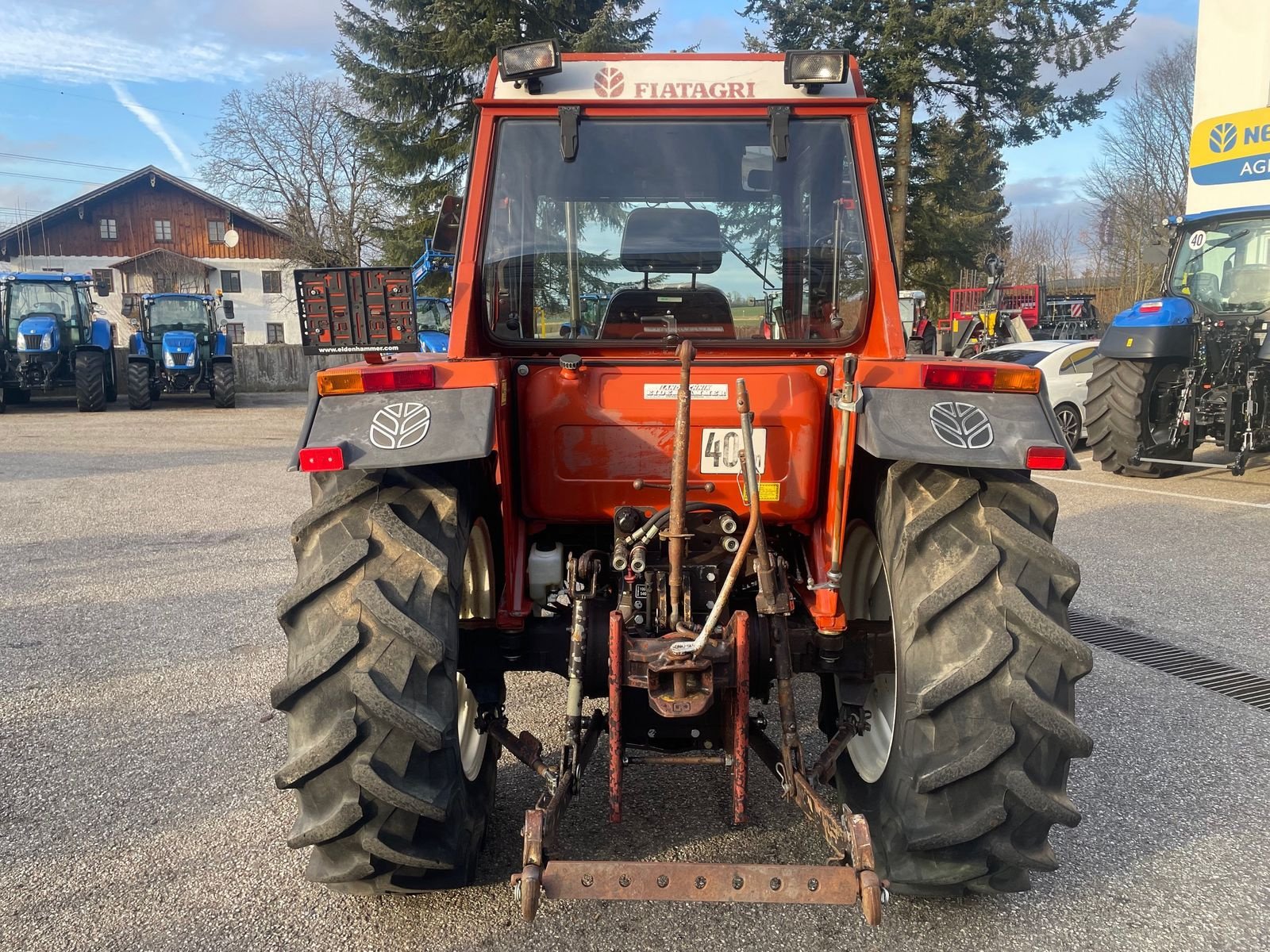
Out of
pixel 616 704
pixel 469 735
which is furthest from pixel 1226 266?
pixel 616 704

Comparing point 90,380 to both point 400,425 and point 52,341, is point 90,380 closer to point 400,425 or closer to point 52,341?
point 52,341

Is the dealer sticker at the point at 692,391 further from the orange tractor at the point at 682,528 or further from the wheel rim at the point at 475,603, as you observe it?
the wheel rim at the point at 475,603

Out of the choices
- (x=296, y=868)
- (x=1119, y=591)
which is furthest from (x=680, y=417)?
(x=1119, y=591)

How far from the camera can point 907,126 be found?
2039 cm

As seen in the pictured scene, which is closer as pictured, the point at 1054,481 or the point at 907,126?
the point at 1054,481

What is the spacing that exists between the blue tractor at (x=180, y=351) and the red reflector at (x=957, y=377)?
20.1m

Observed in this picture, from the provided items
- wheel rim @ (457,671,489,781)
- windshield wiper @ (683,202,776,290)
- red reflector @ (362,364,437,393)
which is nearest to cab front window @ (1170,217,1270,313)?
windshield wiper @ (683,202,776,290)

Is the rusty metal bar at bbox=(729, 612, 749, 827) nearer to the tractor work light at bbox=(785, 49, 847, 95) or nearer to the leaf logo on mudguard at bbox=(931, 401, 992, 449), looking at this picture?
the leaf logo on mudguard at bbox=(931, 401, 992, 449)

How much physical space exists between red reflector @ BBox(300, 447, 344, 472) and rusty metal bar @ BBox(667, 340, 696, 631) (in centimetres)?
86

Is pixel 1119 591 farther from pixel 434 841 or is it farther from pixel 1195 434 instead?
pixel 434 841

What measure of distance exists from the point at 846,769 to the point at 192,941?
198cm

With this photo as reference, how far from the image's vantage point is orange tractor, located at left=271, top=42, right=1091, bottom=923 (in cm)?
238

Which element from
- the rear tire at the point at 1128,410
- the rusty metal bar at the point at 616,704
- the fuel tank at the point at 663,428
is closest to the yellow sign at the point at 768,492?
the fuel tank at the point at 663,428

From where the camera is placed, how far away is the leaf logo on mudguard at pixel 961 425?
8.30ft
